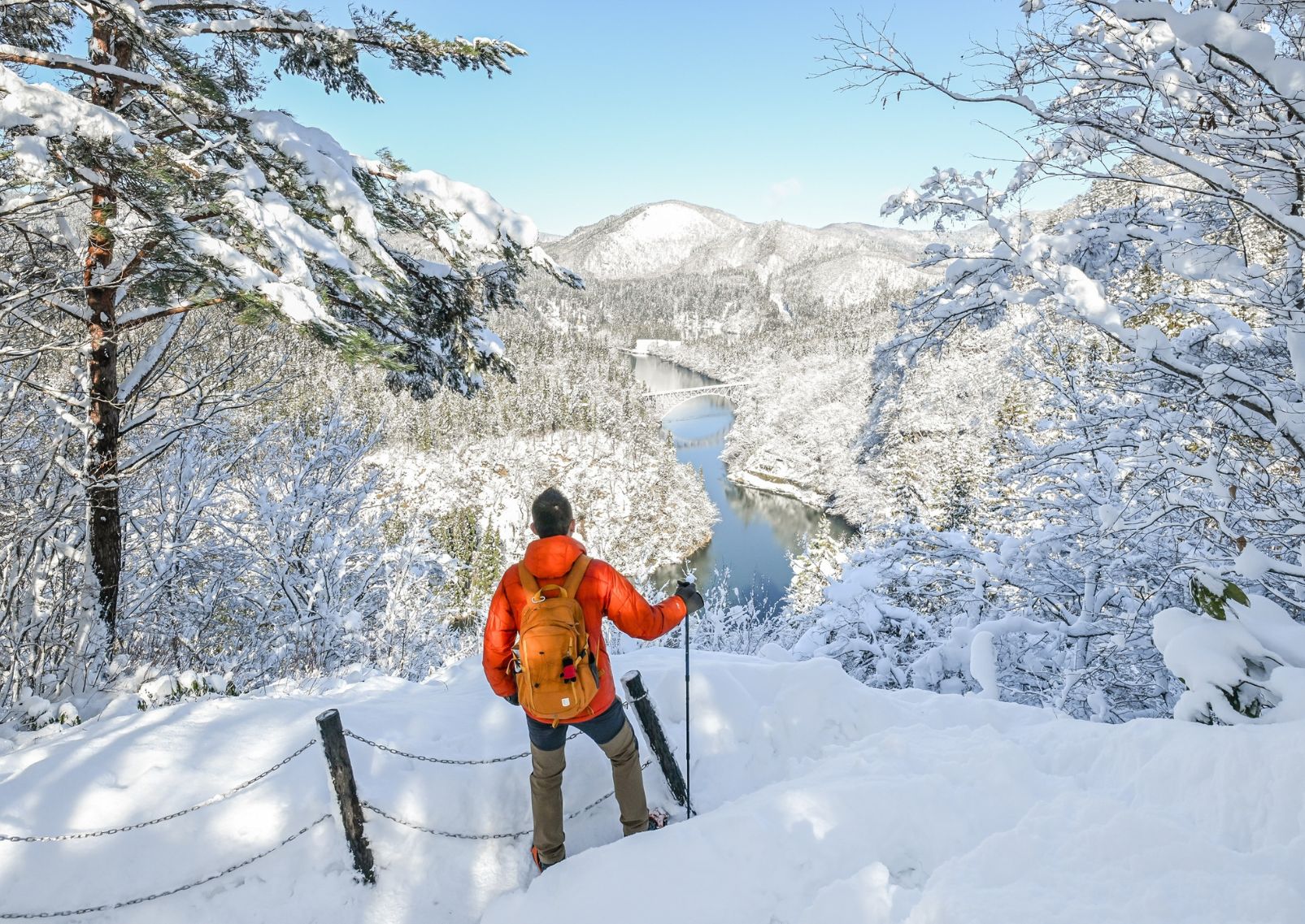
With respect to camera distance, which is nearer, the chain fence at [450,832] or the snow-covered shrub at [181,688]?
the chain fence at [450,832]

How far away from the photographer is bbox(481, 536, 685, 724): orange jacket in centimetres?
250

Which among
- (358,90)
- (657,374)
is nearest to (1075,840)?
(358,90)

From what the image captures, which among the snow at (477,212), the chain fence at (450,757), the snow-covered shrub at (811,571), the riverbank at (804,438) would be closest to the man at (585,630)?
the chain fence at (450,757)

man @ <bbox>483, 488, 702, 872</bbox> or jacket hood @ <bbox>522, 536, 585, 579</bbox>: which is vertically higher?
jacket hood @ <bbox>522, 536, 585, 579</bbox>

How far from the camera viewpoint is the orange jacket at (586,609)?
8.21 ft

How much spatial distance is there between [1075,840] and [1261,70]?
3.10 m

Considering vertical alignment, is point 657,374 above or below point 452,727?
above

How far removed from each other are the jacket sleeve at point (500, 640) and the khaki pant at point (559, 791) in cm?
36

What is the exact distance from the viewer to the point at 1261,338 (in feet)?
12.7

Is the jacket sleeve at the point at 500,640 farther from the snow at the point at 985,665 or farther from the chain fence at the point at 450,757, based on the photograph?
the snow at the point at 985,665

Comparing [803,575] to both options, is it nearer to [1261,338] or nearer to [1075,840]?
[1261,338]

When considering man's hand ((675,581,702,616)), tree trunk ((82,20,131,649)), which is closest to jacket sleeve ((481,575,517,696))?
man's hand ((675,581,702,616))

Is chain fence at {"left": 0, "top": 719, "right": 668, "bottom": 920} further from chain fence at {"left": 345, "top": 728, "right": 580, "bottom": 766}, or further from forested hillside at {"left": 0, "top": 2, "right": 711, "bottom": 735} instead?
forested hillside at {"left": 0, "top": 2, "right": 711, "bottom": 735}

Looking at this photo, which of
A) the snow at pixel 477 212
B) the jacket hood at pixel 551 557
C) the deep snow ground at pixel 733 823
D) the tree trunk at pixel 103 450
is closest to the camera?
the deep snow ground at pixel 733 823
